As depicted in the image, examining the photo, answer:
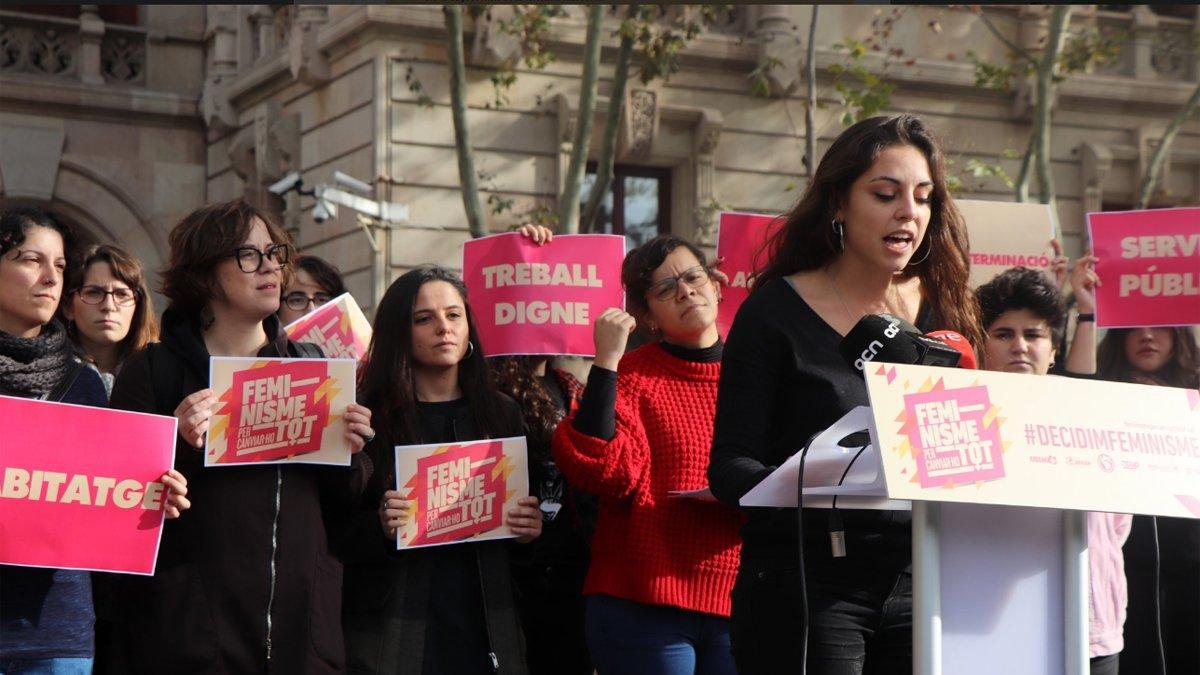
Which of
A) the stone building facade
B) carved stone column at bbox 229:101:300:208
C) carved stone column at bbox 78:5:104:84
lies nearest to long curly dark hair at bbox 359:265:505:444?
the stone building facade

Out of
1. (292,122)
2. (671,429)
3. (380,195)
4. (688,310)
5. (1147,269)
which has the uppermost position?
(292,122)

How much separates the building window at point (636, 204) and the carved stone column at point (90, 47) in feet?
20.7

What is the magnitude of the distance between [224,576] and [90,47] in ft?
58.2

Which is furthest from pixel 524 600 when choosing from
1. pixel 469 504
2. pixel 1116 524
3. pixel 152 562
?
pixel 1116 524

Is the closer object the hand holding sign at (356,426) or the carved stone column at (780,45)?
the hand holding sign at (356,426)

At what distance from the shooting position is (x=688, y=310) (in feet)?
17.8

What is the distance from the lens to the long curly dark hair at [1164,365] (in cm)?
Answer: 683

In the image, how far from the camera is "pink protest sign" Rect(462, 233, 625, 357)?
669 cm

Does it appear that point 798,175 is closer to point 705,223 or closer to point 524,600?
point 705,223

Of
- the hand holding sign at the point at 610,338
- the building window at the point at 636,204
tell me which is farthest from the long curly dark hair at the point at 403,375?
the building window at the point at 636,204

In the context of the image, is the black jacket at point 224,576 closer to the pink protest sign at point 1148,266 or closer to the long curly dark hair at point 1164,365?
the pink protest sign at point 1148,266

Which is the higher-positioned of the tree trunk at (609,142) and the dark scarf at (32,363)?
the tree trunk at (609,142)

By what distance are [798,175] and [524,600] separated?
1505cm

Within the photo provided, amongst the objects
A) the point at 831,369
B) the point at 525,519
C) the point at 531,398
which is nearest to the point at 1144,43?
the point at 531,398
